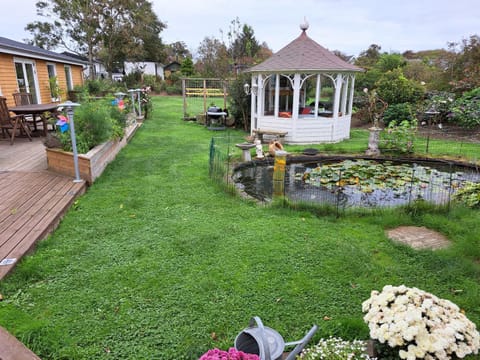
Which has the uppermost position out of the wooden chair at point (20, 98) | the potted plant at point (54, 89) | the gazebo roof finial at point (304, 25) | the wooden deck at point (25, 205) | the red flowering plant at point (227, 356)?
the gazebo roof finial at point (304, 25)

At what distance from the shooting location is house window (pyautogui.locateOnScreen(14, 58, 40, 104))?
10.4 meters

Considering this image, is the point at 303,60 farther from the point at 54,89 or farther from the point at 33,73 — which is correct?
the point at 54,89

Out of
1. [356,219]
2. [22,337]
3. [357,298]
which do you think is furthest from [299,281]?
[22,337]

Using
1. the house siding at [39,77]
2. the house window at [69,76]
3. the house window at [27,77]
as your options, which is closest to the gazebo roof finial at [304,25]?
the house siding at [39,77]

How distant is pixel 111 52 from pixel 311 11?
64.2 feet

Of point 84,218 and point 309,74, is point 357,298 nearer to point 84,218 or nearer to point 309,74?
point 84,218

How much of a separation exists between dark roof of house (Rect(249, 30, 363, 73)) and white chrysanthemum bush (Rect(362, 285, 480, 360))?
26.5ft

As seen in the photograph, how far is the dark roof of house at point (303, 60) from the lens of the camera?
8969 millimetres

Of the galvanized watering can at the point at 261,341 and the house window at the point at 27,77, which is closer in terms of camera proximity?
the galvanized watering can at the point at 261,341

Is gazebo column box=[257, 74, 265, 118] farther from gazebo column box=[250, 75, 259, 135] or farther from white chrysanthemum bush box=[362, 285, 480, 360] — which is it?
white chrysanthemum bush box=[362, 285, 480, 360]

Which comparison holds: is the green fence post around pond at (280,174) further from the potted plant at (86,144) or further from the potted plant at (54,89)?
the potted plant at (54,89)

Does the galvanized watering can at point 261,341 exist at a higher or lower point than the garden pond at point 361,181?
higher

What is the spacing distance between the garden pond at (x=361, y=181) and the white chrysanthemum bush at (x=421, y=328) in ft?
9.06

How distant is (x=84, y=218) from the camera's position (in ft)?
13.5
